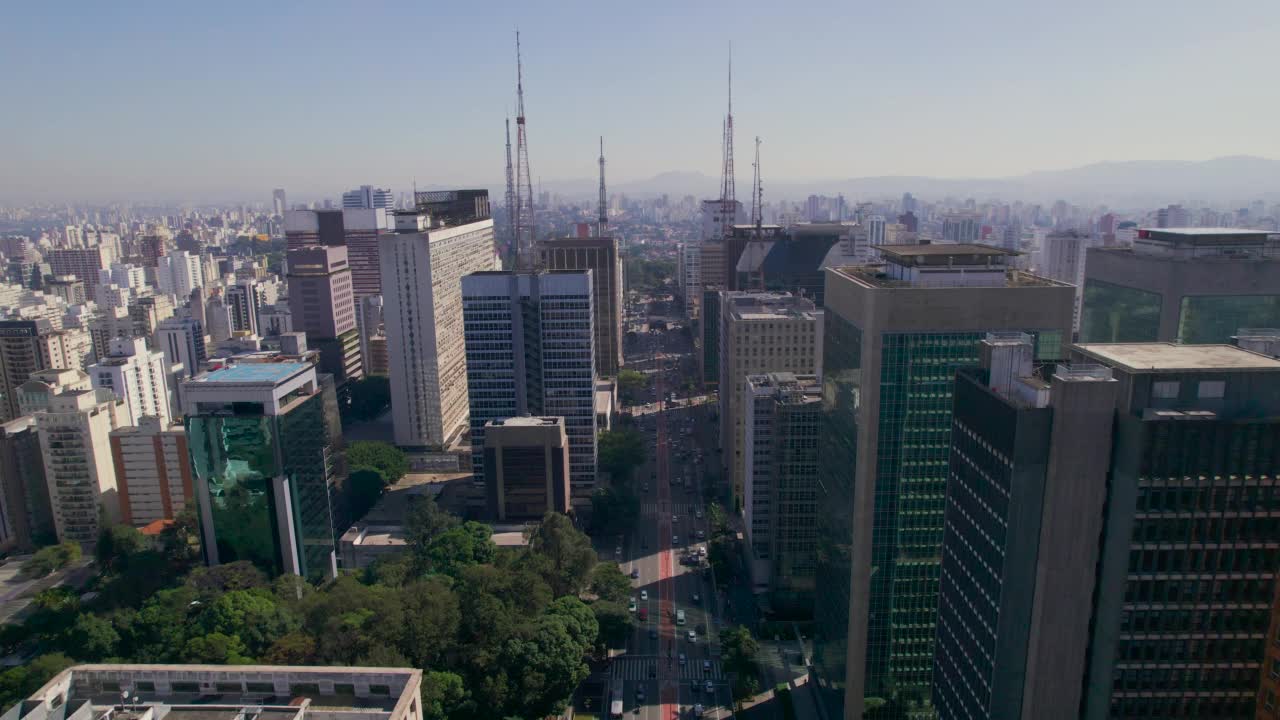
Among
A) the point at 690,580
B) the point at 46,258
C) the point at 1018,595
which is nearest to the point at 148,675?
the point at 1018,595

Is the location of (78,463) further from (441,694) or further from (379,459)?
(441,694)

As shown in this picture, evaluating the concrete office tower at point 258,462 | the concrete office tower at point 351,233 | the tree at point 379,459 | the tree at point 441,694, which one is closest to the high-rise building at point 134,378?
the tree at point 379,459

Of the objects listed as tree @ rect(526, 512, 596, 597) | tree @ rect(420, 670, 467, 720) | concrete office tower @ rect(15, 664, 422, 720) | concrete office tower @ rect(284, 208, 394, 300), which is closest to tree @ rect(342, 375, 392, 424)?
concrete office tower @ rect(284, 208, 394, 300)

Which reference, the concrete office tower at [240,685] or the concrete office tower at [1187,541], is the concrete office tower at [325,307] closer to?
the concrete office tower at [240,685]

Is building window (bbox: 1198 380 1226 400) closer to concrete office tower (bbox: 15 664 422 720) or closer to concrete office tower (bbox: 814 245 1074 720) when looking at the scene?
concrete office tower (bbox: 814 245 1074 720)

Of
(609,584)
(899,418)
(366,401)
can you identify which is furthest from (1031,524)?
(366,401)

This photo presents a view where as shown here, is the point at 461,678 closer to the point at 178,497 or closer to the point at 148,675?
the point at 148,675
